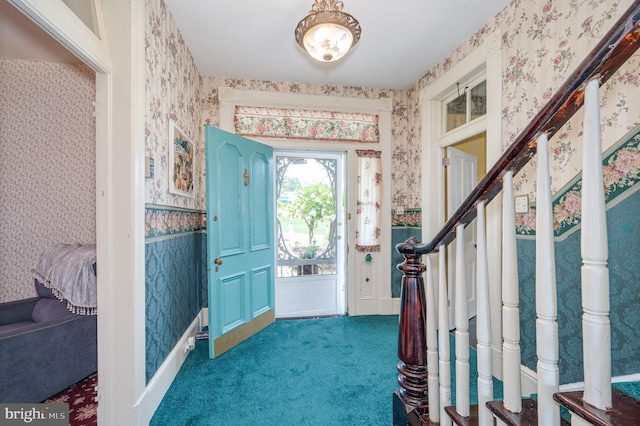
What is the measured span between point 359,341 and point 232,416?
53.3 inches

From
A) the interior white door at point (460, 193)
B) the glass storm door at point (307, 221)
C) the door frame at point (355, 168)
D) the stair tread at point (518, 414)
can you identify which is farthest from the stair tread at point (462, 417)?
the glass storm door at point (307, 221)

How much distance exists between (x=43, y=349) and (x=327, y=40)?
8.77 feet

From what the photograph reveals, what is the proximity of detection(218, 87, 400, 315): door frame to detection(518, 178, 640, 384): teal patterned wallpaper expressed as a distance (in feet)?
6.23

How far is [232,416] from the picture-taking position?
1.78 m

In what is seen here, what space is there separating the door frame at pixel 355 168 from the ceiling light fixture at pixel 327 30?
1.32m

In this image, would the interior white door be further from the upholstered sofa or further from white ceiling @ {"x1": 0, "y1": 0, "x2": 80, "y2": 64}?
white ceiling @ {"x1": 0, "y1": 0, "x2": 80, "y2": 64}

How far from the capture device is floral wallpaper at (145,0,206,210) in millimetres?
1854

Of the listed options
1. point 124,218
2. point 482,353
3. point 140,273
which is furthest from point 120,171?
point 482,353

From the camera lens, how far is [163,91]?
208 centimetres

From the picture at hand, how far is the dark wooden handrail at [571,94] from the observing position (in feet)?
1.93

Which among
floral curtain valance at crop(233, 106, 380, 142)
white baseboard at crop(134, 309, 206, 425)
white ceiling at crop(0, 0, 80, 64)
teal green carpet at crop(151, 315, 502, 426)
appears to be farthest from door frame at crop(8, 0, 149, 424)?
floral curtain valance at crop(233, 106, 380, 142)

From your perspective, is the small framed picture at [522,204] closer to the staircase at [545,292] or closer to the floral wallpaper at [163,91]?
the staircase at [545,292]

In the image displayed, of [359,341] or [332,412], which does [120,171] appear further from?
[359,341]

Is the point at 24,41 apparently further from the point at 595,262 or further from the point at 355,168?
the point at 595,262
